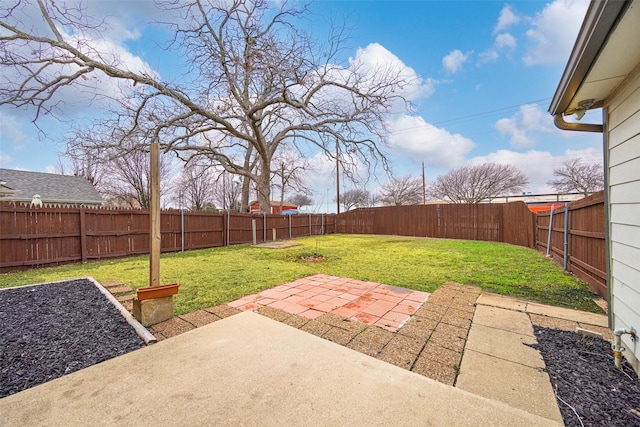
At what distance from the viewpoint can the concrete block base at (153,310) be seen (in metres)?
2.55

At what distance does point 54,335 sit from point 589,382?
398 centimetres

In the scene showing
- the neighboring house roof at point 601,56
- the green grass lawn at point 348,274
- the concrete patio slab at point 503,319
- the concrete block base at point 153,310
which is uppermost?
the neighboring house roof at point 601,56

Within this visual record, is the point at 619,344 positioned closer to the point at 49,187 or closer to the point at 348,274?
the point at 348,274

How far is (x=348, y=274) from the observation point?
15.6 ft

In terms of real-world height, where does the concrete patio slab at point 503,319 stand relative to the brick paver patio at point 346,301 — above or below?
Answer: above

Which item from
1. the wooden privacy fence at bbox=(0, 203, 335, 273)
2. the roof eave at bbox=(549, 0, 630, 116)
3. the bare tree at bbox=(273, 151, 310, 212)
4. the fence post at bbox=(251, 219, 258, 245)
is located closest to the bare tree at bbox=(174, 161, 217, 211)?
the bare tree at bbox=(273, 151, 310, 212)

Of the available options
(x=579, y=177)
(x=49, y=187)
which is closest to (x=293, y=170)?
(x=49, y=187)

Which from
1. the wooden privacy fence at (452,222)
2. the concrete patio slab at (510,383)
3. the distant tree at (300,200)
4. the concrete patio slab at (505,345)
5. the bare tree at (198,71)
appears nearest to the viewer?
the concrete patio slab at (510,383)

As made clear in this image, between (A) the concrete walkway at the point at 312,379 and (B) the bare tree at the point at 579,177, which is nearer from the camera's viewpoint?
(A) the concrete walkway at the point at 312,379

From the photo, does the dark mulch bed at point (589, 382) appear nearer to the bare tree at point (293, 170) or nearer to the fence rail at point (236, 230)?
the fence rail at point (236, 230)

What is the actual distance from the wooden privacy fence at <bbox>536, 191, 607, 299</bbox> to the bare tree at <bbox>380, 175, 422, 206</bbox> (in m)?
24.2

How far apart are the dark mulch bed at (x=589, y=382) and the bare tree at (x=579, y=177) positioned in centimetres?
2770

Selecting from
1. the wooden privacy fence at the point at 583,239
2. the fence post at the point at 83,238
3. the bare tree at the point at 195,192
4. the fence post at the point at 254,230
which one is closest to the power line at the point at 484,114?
the fence post at the point at 254,230

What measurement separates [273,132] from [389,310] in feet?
43.7
